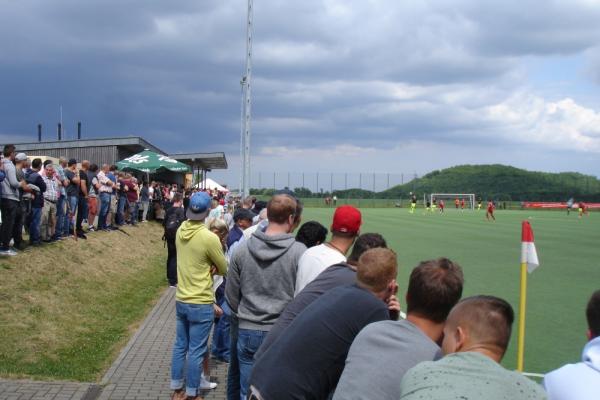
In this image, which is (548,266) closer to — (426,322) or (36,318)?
(36,318)

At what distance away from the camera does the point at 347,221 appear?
4469mm

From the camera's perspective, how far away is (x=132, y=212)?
2297cm

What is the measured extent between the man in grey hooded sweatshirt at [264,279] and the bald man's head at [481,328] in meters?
2.46

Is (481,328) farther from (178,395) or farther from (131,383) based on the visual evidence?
(131,383)

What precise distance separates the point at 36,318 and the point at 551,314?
8.66 m

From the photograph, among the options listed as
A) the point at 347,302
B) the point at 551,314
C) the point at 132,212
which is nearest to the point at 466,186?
the point at 132,212

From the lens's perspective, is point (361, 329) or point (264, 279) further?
point (264, 279)

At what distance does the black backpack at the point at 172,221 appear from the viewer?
40.2 feet

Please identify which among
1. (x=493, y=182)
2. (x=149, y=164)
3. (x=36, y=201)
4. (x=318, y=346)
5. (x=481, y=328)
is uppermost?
(x=493, y=182)

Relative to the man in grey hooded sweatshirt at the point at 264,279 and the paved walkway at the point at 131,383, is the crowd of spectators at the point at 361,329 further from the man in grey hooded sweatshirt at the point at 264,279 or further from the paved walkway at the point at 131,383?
the paved walkway at the point at 131,383

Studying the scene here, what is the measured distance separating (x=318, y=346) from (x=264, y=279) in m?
1.83

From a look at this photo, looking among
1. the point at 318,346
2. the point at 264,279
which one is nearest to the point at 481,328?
the point at 318,346

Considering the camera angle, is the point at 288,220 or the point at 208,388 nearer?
the point at 288,220

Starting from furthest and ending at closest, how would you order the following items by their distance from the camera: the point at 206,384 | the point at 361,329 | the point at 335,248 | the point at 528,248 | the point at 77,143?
the point at 77,143 → the point at 206,384 → the point at 528,248 → the point at 335,248 → the point at 361,329
